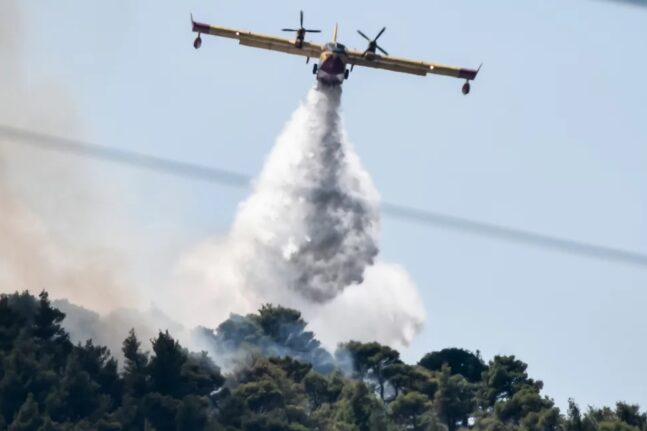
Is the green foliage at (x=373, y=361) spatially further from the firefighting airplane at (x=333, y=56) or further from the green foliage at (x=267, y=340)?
the firefighting airplane at (x=333, y=56)

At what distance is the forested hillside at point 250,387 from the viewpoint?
96.0 metres

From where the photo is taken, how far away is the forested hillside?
96.0 metres

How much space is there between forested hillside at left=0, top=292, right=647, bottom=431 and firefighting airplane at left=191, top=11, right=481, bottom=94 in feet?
73.6

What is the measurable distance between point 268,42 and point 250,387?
28508 mm

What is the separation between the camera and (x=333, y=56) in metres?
85.5

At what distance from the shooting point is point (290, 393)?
110500mm

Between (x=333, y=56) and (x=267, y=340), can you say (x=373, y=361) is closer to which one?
(x=267, y=340)

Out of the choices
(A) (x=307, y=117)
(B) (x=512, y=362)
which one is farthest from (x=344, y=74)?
(B) (x=512, y=362)

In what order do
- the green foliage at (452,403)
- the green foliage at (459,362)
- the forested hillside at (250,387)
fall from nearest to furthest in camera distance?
1. the forested hillside at (250,387)
2. the green foliage at (452,403)
3. the green foliage at (459,362)

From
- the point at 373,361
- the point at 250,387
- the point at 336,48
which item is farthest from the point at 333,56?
the point at 373,361

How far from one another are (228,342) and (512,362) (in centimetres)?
2411

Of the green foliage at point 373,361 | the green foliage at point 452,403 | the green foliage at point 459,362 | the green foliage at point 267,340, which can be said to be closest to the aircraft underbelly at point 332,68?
the green foliage at point 452,403

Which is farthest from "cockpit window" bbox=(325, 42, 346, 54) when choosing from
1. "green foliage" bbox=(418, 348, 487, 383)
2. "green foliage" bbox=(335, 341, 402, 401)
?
"green foliage" bbox=(418, 348, 487, 383)

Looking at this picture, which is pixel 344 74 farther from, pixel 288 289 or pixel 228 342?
pixel 228 342
